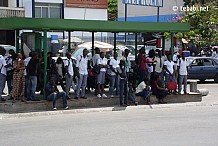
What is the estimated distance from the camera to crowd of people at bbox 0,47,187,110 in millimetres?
15258

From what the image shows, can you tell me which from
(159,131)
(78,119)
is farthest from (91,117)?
(159,131)

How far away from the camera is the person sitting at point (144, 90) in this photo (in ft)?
55.7

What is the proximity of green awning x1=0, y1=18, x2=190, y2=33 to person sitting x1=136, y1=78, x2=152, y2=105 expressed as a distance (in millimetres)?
2232

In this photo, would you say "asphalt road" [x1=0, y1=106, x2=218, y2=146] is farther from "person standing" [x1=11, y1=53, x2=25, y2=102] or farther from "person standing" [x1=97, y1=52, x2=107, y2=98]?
"person standing" [x1=97, y1=52, x2=107, y2=98]

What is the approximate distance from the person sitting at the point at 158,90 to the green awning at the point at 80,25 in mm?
2051

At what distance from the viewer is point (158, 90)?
17.4 meters

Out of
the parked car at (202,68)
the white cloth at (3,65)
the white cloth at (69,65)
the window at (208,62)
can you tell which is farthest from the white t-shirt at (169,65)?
the window at (208,62)

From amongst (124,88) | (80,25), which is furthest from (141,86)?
(80,25)

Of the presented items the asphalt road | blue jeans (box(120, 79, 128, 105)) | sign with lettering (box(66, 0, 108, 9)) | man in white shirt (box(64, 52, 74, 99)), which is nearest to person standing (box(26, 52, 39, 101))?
man in white shirt (box(64, 52, 74, 99))

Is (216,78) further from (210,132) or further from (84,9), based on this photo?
(84,9)

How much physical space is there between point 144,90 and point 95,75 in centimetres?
193

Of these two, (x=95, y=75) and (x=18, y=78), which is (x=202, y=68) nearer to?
(x=95, y=75)

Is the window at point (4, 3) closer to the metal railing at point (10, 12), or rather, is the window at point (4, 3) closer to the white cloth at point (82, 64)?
the metal railing at point (10, 12)

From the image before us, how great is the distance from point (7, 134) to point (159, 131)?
3.62m
